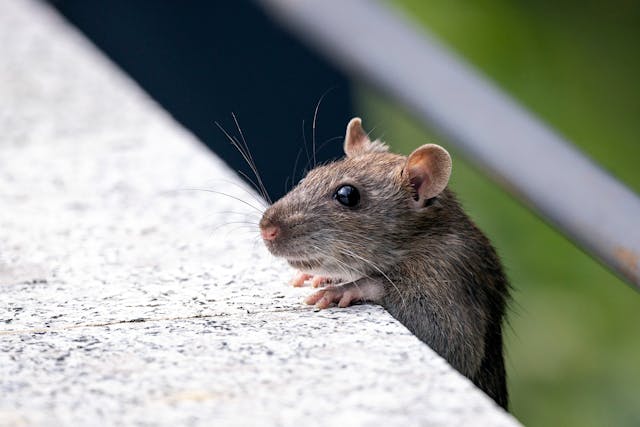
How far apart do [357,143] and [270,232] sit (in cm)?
78

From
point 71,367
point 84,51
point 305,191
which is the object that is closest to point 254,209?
point 305,191

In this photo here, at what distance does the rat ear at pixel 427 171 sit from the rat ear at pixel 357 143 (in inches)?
14.4

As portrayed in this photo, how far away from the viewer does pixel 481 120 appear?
3.07m

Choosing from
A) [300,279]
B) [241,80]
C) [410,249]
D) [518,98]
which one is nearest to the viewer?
[300,279]

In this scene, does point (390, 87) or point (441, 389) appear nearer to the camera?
point (441, 389)

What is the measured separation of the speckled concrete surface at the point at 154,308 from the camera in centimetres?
232

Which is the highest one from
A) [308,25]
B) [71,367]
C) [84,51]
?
[308,25]

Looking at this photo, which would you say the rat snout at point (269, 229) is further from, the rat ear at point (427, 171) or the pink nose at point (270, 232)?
the rat ear at point (427, 171)

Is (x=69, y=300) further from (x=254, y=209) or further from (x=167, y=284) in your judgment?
(x=254, y=209)

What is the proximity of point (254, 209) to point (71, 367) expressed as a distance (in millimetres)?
1524

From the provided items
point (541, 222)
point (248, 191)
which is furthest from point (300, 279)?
point (541, 222)

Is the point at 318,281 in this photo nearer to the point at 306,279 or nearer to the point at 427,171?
the point at 306,279

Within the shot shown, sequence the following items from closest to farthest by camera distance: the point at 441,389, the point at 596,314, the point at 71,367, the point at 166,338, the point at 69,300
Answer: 1. the point at 441,389
2. the point at 71,367
3. the point at 166,338
4. the point at 69,300
5. the point at 596,314

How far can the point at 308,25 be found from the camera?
11.5 feet
